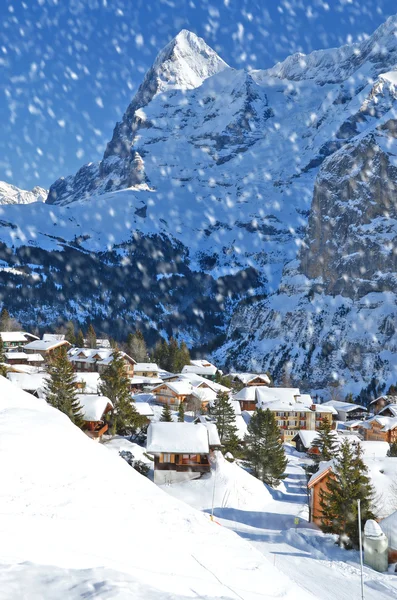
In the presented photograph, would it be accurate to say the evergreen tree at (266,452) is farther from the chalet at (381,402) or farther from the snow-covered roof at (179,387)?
the chalet at (381,402)

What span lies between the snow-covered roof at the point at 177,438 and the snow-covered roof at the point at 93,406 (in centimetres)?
516

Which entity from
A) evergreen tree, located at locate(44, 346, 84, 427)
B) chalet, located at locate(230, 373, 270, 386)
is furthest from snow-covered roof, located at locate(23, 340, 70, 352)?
evergreen tree, located at locate(44, 346, 84, 427)

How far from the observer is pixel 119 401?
162 ft

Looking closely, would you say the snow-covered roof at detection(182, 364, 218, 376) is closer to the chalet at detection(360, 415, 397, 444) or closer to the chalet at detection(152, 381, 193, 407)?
the chalet at detection(152, 381, 193, 407)

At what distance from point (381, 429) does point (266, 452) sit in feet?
106

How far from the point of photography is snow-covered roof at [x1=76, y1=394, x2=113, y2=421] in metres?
44.7

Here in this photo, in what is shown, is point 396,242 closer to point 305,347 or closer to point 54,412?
point 305,347

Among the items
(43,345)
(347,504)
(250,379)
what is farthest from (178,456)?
(250,379)

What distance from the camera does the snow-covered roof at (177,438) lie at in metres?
41.8

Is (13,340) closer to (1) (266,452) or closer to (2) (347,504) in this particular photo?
(1) (266,452)

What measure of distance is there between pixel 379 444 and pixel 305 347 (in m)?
106

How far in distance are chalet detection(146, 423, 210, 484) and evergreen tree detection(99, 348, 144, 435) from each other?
6.78m

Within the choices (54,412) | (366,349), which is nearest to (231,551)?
(54,412)

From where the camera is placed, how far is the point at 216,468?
42000 mm
